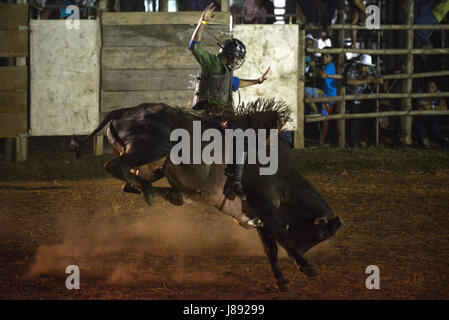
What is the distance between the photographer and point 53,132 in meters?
12.6

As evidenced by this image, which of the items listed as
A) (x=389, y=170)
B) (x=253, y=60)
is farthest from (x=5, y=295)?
(x=253, y=60)

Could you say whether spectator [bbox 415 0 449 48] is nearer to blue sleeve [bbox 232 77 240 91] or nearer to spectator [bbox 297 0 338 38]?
spectator [bbox 297 0 338 38]

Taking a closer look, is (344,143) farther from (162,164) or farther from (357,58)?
(162,164)

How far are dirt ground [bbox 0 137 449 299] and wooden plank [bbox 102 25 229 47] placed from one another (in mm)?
3067

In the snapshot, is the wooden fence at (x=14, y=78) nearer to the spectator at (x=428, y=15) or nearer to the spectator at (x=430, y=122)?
the spectator at (x=430, y=122)

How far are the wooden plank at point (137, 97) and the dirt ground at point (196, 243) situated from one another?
2054 mm

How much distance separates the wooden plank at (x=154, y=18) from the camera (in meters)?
12.5

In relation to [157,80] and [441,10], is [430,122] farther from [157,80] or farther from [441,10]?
[157,80]

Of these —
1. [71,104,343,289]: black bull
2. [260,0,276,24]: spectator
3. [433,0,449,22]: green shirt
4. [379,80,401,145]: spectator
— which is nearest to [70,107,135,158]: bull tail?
[71,104,343,289]: black bull

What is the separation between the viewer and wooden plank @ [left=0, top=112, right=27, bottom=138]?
1223cm

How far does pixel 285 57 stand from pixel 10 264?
8554mm

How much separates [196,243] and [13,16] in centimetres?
759

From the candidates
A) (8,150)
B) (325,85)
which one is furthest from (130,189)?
(325,85)

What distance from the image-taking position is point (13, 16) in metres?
12.2
